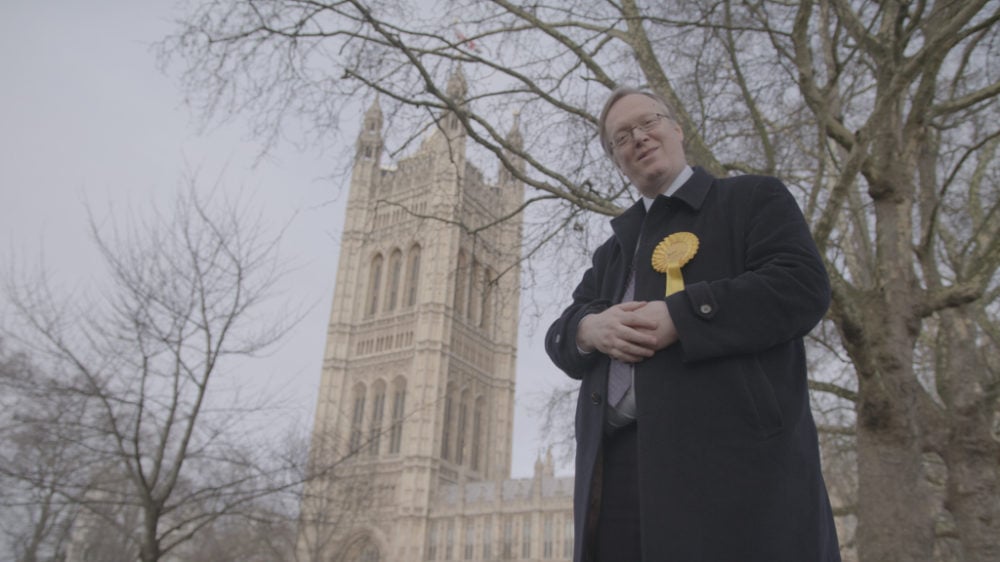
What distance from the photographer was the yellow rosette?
5.69 ft

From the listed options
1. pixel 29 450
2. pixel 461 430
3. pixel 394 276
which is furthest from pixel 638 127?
pixel 394 276

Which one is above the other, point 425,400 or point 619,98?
point 425,400

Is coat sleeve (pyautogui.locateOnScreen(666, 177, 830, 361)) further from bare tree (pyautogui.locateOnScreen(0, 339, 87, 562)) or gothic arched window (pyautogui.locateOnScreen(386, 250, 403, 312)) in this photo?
gothic arched window (pyautogui.locateOnScreen(386, 250, 403, 312))

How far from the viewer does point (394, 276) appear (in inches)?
2151

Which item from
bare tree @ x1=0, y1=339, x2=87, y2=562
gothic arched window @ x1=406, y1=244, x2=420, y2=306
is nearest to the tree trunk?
bare tree @ x1=0, y1=339, x2=87, y2=562

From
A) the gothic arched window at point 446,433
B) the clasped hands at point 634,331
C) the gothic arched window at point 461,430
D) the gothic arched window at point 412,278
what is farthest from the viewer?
the gothic arched window at point 412,278

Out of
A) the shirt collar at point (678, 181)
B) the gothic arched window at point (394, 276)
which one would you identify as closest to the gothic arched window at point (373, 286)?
the gothic arched window at point (394, 276)

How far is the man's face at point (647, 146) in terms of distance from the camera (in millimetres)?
1905

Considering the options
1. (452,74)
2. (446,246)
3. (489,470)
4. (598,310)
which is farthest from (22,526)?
(489,470)

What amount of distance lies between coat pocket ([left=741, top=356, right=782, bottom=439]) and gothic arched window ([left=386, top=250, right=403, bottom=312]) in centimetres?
5305

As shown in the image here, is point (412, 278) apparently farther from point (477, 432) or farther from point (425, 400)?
point (477, 432)

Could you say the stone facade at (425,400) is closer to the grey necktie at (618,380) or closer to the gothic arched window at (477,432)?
the gothic arched window at (477,432)

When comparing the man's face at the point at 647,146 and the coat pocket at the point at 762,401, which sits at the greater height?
the man's face at the point at 647,146

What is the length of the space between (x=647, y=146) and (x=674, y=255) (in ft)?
1.07
